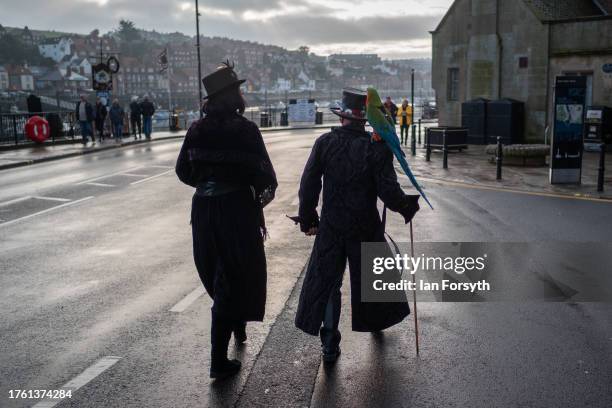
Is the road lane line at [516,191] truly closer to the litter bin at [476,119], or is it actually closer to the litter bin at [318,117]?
the litter bin at [476,119]

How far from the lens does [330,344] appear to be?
4.93 m

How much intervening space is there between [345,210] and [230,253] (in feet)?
2.89

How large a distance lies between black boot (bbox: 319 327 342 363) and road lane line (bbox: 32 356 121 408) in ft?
5.12

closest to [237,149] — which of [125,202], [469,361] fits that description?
[469,361]

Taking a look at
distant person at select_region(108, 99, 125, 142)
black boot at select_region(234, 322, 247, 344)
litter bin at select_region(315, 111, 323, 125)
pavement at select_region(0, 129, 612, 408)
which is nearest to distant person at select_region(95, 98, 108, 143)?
distant person at select_region(108, 99, 125, 142)

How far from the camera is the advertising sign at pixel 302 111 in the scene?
46.2 metres

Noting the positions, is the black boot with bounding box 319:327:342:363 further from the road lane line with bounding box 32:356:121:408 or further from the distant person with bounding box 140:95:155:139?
the distant person with bounding box 140:95:155:139

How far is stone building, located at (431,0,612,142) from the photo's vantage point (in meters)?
23.3

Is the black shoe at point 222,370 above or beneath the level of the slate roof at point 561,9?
beneath

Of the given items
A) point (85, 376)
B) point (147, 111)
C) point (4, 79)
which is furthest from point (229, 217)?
point (4, 79)

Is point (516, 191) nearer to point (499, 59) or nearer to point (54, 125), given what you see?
point (499, 59)

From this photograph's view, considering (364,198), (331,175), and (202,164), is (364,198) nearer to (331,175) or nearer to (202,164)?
(331,175)

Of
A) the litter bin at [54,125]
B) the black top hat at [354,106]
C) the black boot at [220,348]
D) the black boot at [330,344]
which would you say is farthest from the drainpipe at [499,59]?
the black boot at [220,348]

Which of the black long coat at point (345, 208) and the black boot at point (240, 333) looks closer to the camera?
the black long coat at point (345, 208)
